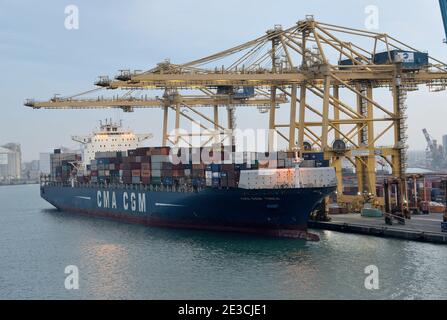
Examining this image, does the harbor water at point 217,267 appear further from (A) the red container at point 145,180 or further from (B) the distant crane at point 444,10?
(B) the distant crane at point 444,10

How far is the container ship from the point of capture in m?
32.4

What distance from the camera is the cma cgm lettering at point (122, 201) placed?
138 ft

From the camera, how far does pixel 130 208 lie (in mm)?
43938

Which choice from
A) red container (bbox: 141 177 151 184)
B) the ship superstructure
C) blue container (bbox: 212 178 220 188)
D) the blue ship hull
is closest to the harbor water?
the blue ship hull

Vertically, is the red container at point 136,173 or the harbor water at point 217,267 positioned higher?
the red container at point 136,173

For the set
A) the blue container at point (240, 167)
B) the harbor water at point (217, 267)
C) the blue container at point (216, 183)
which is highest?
the blue container at point (240, 167)

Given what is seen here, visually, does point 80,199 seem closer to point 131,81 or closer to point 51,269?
point 131,81

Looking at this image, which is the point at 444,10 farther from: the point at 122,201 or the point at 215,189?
the point at 122,201

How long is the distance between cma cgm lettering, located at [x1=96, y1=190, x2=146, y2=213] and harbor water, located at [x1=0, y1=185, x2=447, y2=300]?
5303mm

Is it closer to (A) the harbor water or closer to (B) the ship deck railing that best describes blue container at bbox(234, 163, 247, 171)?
(B) the ship deck railing

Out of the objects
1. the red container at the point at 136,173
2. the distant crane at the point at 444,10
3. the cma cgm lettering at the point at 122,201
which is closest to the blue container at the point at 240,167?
the cma cgm lettering at the point at 122,201

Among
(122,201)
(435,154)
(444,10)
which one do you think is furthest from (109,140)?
(435,154)

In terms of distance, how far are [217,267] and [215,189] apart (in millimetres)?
9077

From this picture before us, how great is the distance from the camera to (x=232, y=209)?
111ft
